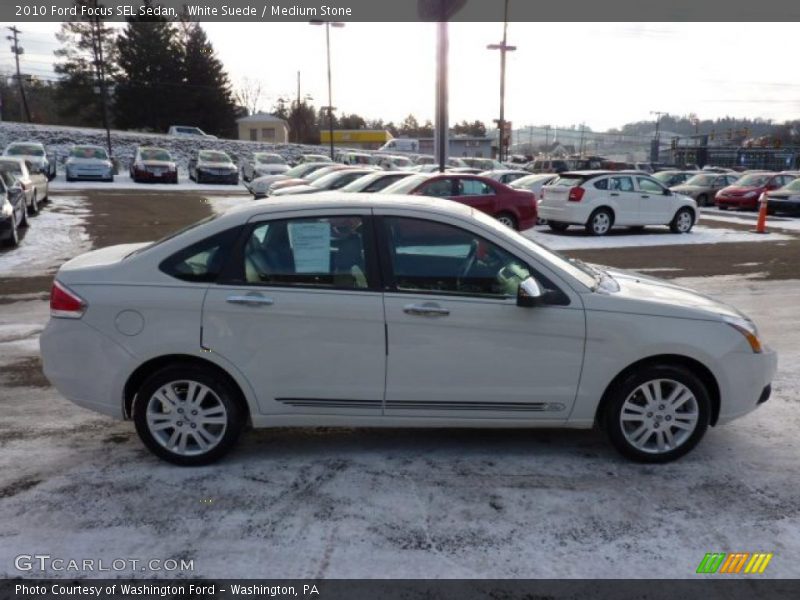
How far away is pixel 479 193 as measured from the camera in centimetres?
1462

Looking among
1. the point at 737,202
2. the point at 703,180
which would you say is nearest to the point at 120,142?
the point at 703,180

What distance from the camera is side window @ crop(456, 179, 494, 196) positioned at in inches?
565

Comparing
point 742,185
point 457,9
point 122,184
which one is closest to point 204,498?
point 457,9

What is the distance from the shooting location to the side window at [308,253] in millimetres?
4121

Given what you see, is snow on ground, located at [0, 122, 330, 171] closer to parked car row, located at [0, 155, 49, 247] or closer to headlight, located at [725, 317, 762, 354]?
parked car row, located at [0, 155, 49, 247]

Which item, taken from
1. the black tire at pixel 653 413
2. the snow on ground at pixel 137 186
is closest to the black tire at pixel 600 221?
the black tire at pixel 653 413

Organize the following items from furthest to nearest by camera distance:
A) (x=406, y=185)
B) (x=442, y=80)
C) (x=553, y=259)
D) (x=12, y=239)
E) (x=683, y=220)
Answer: (x=683, y=220) < (x=442, y=80) < (x=406, y=185) < (x=12, y=239) < (x=553, y=259)

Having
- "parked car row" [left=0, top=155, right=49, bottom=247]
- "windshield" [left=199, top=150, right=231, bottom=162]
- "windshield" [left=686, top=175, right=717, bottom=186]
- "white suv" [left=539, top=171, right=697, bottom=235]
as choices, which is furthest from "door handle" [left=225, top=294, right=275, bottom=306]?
"windshield" [left=199, top=150, right=231, bottom=162]

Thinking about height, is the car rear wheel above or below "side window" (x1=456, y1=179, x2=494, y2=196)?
below

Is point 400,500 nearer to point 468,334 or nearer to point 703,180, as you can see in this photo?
point 468,334

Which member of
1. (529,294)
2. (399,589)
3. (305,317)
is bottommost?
(399,589)

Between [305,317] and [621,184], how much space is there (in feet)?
48.3

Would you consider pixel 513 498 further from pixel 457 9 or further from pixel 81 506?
pixel 457 9

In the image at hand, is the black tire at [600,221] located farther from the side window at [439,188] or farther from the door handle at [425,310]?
the door handle at [425,310]
